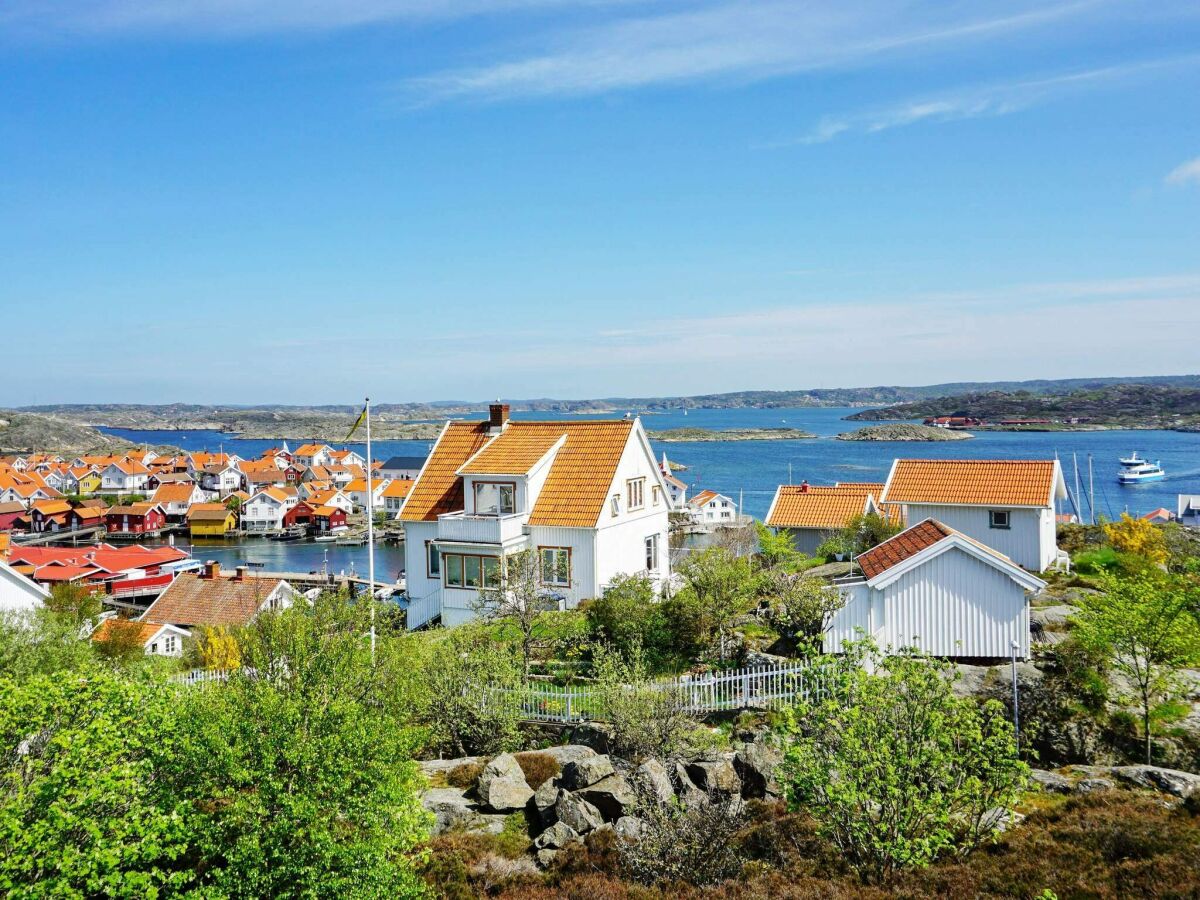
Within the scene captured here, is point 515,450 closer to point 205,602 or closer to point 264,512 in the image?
point 205,602

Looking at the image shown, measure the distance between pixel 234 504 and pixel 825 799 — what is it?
121 meters

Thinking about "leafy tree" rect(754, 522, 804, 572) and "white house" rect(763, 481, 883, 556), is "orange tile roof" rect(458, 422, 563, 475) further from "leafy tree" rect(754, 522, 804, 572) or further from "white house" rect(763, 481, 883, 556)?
"white house" rect(763, 481, 883, 556)

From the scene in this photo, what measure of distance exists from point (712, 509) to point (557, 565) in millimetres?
65281

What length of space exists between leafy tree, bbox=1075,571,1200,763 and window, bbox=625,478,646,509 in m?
16.8

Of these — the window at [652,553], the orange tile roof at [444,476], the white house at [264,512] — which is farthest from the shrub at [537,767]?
the white house at [264,512]

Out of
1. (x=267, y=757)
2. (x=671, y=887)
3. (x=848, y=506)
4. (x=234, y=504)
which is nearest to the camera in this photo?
(x=267, y=757)

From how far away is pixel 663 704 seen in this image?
17.5m

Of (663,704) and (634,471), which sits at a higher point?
(634,471)

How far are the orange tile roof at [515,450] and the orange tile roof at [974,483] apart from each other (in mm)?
13647

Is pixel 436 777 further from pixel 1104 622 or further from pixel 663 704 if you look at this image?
pixel 1104 622

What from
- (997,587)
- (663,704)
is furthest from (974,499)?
(663,704)

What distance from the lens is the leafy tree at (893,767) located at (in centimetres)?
1054

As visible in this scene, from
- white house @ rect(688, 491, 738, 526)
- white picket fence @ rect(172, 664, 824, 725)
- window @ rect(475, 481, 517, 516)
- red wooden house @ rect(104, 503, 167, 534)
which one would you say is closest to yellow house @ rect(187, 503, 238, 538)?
red wooden house @ rect(104, 503, 167, 534)

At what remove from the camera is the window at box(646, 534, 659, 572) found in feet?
110
